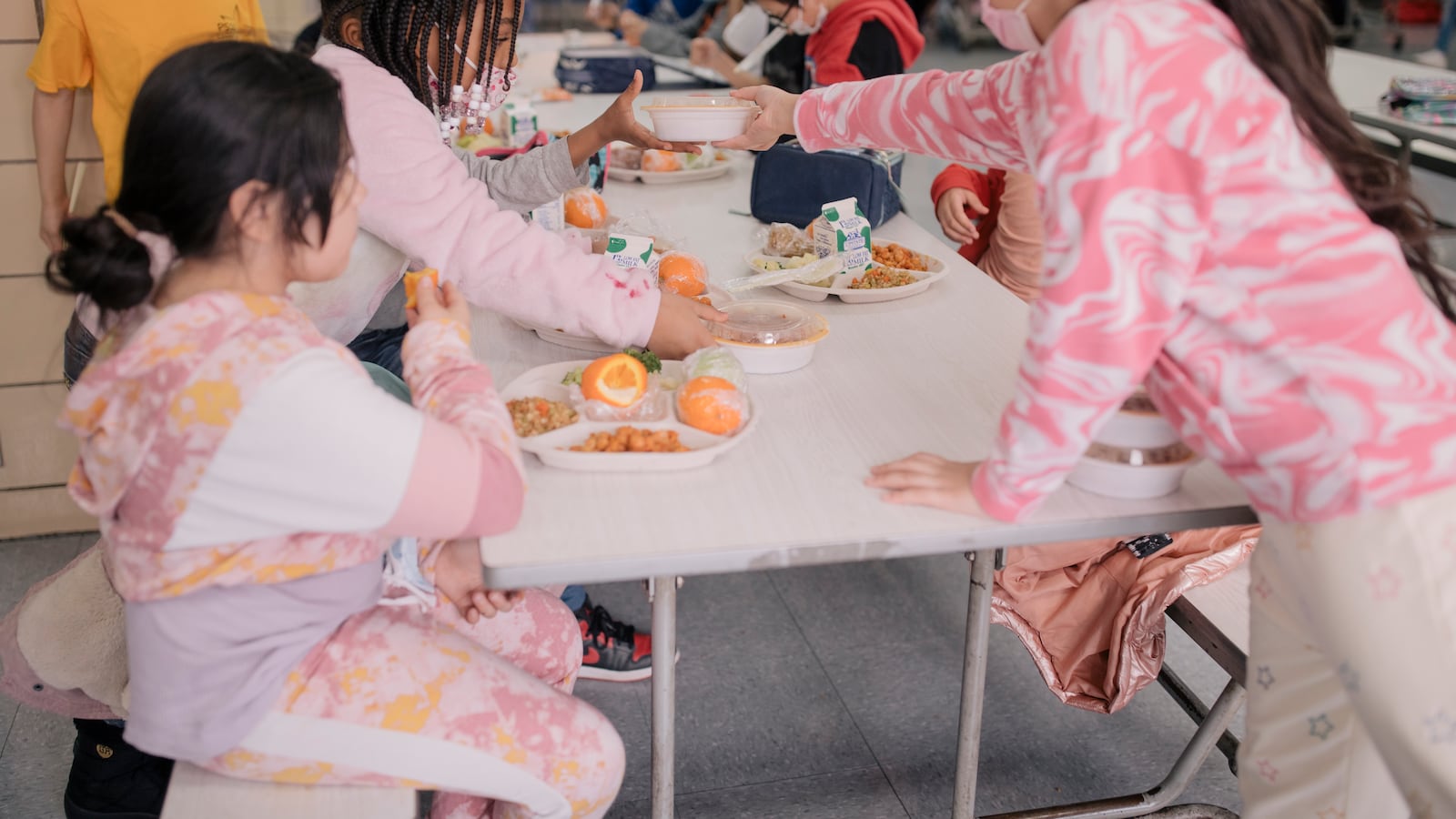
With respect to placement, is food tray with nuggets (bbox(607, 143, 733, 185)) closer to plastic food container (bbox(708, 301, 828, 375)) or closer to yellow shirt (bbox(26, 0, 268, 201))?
yellow shirt (bbox(26, 0, 268, 201))

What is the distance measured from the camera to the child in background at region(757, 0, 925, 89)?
303cm

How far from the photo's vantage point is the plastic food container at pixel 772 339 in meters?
1.48

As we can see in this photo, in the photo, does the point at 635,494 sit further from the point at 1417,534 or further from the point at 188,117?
the point at 1417,534

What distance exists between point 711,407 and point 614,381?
0.38 ft

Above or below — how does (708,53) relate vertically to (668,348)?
below

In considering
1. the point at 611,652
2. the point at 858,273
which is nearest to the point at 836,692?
the point at 611,652

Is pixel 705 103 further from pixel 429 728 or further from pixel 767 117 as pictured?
pixel 429 728

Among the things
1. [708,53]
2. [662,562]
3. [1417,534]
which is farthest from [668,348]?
[708,53]

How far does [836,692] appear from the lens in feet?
6.98

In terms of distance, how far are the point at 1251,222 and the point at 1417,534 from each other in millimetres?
310

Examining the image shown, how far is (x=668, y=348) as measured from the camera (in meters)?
1.49

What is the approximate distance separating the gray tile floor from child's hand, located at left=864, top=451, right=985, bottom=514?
33.9 inches

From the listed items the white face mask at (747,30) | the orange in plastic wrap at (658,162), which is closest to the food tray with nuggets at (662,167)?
the orange in plastic wrap at (658,162)

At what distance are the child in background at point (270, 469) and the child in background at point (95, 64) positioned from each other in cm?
123
